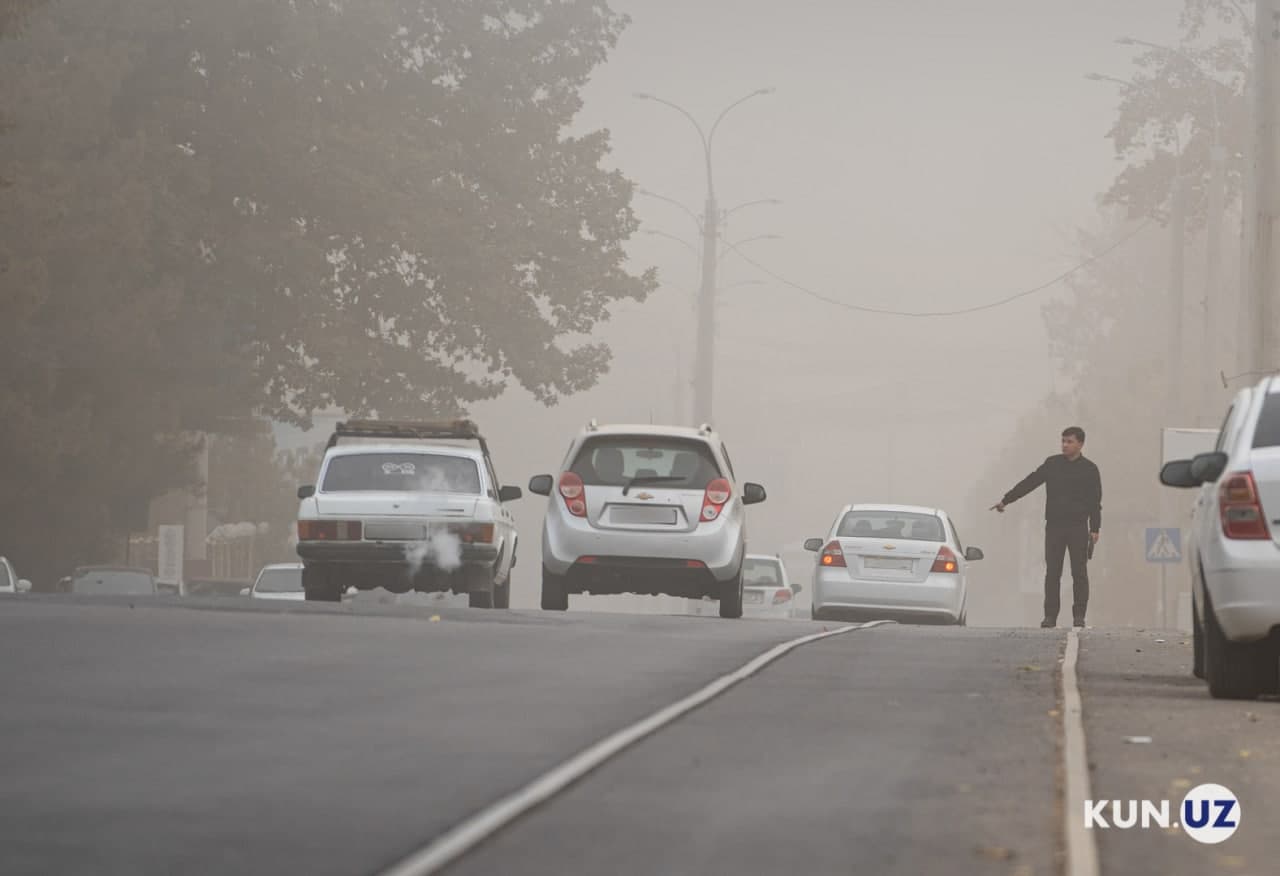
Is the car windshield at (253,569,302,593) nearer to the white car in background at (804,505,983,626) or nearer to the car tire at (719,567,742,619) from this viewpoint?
the white car in background at (804,505,983,626)

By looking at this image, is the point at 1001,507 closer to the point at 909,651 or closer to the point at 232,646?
the point at 909,651

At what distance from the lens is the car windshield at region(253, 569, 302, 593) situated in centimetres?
3853

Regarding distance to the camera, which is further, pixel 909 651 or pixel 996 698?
pixel 909 651

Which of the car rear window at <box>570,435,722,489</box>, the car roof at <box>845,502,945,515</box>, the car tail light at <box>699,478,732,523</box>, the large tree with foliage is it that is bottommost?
the car roof at <box>845,502,945,515</box>

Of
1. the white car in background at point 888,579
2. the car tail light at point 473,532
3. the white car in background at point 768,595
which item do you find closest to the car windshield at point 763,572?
the white car in background at point 768,595

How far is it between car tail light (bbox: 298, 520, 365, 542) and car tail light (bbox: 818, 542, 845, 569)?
251 inches

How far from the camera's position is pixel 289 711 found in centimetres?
1173

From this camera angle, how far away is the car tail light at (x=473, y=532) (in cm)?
2458

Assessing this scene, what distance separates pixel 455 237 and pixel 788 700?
4296 cm

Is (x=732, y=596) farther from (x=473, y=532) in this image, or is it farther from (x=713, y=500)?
(x=473, y=532)

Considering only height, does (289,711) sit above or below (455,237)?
below

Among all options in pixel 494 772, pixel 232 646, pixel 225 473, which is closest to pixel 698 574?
pixel 232 646

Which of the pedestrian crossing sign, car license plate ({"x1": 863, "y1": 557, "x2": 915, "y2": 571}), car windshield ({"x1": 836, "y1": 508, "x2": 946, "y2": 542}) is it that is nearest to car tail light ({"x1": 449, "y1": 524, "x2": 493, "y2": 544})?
car license plate ({"x1": 863, "y1": 557, "x2": 915, "y2": 571})

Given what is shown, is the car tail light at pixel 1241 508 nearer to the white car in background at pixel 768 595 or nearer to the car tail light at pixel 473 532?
the car tail light at pixel 473 532
